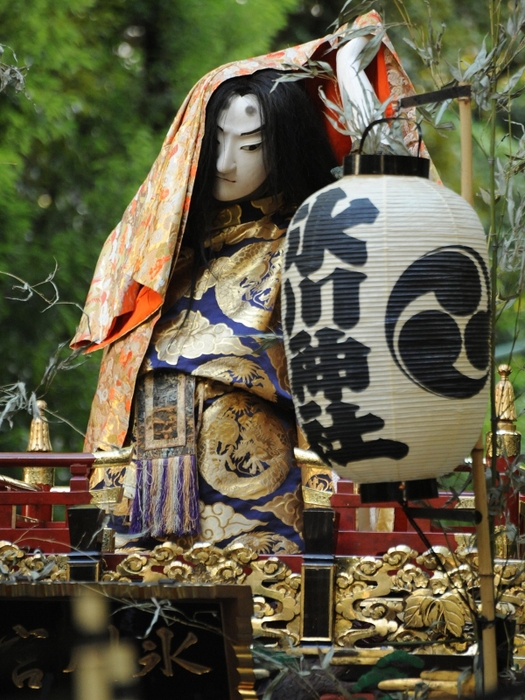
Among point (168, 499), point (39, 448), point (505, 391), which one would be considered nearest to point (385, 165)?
point (505, 391)

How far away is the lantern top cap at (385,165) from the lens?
300 centimetres

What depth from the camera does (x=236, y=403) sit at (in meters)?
4.13

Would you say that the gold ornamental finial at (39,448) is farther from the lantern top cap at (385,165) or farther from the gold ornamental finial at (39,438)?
the lantern top cap at (385,165)

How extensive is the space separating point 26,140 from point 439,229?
180 inches

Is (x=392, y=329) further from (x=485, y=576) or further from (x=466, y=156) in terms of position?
(x=485, y=576)

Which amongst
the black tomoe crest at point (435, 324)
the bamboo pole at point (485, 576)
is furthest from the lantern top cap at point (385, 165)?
the bamboo pole at point (485, 576)

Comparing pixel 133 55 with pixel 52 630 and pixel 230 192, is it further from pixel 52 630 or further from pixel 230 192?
pixel 52 630

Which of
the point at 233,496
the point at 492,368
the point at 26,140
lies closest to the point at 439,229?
the point at 492,368

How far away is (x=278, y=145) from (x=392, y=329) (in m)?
1.44

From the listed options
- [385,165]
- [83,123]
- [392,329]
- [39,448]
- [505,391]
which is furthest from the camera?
[83,123]

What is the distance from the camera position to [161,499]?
404 centimetres

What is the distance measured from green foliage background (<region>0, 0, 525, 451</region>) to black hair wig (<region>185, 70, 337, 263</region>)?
2.73 m

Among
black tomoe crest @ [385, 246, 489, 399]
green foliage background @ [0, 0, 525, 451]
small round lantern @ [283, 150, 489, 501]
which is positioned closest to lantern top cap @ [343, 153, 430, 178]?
small round lantern @ [283, 150, 489, 501]

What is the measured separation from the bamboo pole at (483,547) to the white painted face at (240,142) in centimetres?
118
